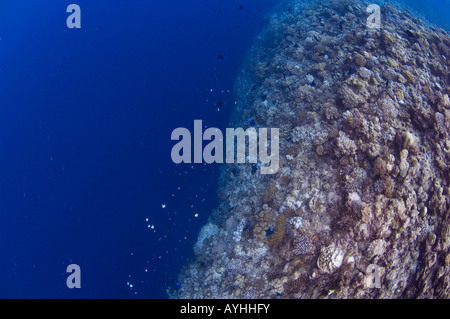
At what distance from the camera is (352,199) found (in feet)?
22.6

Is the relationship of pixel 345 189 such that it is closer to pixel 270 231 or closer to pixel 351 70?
pixel 270 231

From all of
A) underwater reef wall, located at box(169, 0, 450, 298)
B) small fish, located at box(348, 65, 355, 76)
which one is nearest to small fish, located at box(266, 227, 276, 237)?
underwater reef wall, located at box(169, 0, 450, 298)

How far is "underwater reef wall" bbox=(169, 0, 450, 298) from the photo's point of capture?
6.57 m

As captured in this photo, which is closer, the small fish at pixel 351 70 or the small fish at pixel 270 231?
the small fish at pixel 270 231

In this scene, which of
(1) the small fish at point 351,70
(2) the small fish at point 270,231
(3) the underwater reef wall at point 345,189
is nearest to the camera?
(3) the underwater reef wall at point 345,189

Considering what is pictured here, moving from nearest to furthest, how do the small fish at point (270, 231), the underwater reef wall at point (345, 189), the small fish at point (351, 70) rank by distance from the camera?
1. the underwater reef wall at point (345, 189)
2. the small fish at point (270, 231)
3. the small fish at point (351, 70)

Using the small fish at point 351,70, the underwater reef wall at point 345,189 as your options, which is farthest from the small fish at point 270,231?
the small fish at point 351,70

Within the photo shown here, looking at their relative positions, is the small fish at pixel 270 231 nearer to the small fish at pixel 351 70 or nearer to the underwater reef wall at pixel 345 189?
the underwater reef wall at pixel 345 189

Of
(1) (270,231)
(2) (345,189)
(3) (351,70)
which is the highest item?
(3) (351,70)

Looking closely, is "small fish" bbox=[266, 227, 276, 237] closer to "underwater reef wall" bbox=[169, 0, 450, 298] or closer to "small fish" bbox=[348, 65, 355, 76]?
"underwater reef wall" bbox=[169, 0, 450, 298]

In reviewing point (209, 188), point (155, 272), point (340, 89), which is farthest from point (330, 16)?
point (155, 272)

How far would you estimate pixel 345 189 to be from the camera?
7.07m

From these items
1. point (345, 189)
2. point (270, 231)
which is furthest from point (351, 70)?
point (270, 231)

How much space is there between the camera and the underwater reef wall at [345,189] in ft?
21.6
